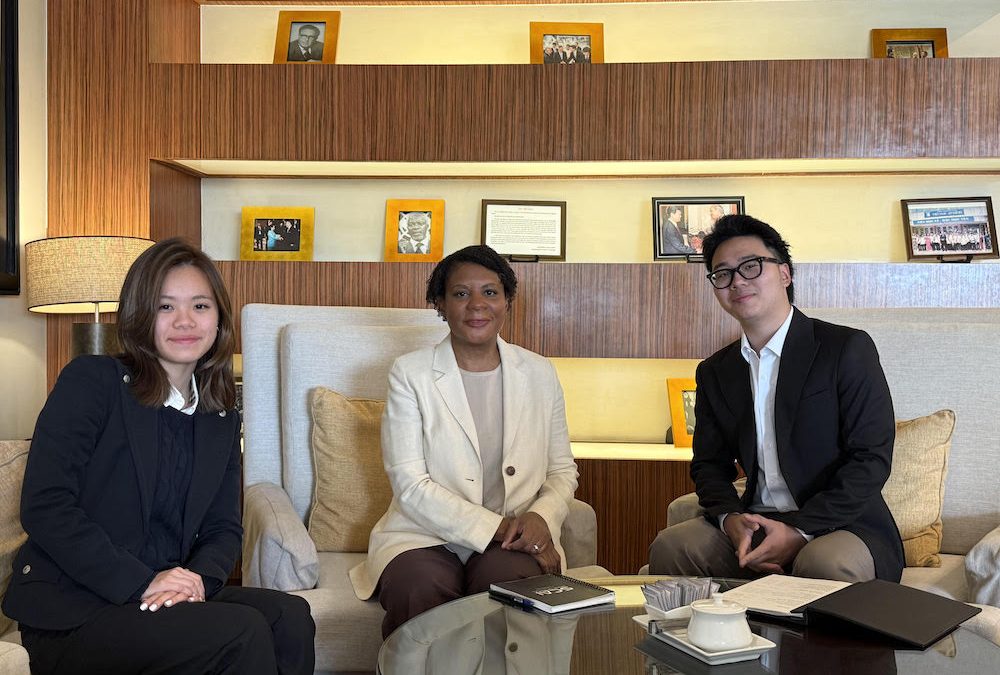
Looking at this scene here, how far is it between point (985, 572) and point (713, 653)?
87 cm

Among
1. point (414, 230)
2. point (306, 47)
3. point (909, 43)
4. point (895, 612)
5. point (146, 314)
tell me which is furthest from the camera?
point (414, 230)

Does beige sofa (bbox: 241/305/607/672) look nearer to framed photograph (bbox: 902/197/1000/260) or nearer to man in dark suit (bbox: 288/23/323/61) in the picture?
man in dark suit (bbox: 288/23/323/61)

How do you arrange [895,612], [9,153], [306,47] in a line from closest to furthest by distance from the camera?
1. [895,612]
2. [9,153]
3. [306,47]

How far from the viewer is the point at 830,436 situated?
2254 mm

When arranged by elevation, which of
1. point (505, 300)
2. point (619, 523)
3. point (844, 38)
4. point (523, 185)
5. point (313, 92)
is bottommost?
point (619, 523)

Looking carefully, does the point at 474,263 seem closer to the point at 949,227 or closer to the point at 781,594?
the point at 781,594

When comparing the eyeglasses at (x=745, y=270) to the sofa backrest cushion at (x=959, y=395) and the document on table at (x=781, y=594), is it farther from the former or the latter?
the document on table at (x=781, y=594)

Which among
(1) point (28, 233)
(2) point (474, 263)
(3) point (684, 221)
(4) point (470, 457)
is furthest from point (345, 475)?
(3) point (684, 221)

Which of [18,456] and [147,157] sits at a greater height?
[147,157]

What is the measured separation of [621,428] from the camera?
12.9 feet

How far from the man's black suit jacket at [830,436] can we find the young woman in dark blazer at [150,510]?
1.12 metres

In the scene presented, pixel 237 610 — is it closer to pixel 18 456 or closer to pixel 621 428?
pixel 18 456

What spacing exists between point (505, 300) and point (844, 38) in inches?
86.2


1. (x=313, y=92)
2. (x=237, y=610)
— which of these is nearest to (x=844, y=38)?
(x=313, y=92)
